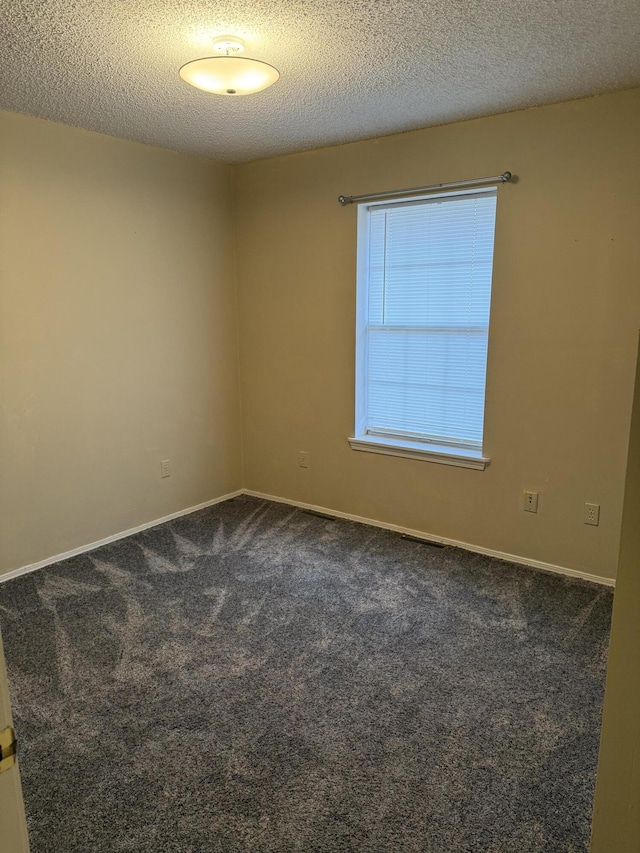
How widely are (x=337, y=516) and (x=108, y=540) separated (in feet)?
5.14

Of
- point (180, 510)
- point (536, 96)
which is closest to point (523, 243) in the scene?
point (536, 96)

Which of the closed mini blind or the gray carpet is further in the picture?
the closed mini blind

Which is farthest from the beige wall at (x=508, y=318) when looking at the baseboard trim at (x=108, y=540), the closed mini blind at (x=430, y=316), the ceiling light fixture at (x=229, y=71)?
the ceiling light fixture at (x=229, y=71)

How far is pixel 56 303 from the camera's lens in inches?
130

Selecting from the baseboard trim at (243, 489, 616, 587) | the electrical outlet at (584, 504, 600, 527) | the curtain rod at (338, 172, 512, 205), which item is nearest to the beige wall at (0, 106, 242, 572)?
the baseboard trim at (243, 489, 616, 587)

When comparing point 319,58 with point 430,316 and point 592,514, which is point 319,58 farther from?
point 592,514

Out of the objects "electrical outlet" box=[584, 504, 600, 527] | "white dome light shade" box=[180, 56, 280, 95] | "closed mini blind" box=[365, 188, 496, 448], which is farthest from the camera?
"closed mini blind" box=[365, 188, 496, 448]

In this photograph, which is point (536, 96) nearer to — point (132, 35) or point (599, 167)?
point (599, 167)

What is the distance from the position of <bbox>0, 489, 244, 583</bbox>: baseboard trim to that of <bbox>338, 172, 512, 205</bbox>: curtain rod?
7.79 feet

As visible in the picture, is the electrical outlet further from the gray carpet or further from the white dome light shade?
the white dome light shade

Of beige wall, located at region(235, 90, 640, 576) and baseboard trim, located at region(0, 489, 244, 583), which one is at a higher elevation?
beige wall, located at region(235, 90, 640, 576)

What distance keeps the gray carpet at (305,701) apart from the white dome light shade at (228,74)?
2334mm

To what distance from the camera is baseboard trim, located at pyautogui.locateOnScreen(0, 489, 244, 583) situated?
3272mm

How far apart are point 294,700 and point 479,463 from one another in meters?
1.83
